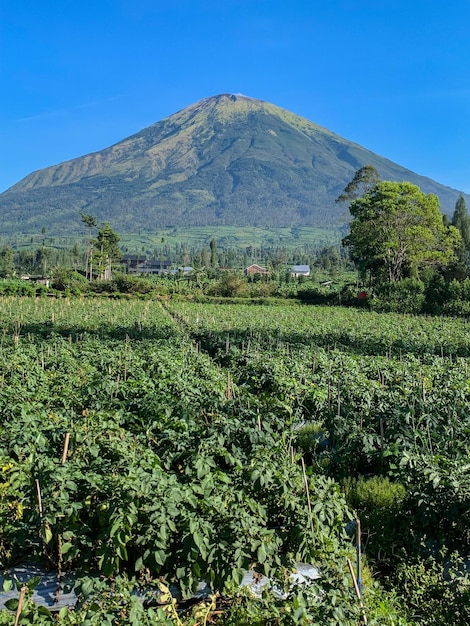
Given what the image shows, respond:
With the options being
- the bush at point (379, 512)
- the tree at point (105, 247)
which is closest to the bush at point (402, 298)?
the bush at point (379, 512)

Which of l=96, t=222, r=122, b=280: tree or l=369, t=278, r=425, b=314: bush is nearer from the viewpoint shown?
l=369, t=278, r=425, b=314: bush

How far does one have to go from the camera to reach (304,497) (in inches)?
176

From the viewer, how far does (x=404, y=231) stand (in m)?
38.1

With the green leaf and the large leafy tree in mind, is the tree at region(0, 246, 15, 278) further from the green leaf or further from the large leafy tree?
the green leaf

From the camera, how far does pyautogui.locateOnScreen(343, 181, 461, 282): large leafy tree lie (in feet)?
125

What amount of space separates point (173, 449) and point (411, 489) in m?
2.47

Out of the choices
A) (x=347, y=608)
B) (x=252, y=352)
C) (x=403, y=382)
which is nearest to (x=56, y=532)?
(x=347, y=608)

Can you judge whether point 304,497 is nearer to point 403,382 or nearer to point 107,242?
point 403,382

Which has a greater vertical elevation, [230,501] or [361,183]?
[361,183]

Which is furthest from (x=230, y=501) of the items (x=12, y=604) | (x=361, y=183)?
(x=361, y=183)

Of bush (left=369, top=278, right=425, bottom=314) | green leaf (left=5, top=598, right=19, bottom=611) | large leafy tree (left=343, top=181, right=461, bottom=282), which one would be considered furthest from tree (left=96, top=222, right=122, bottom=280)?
green leaf (left=5, top=598, right=19, bottom=611)

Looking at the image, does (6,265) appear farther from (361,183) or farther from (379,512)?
(379,512)

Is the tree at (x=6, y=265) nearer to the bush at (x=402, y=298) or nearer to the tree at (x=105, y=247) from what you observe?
the tree at (x=105, y=247)

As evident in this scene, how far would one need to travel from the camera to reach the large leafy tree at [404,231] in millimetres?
37969
